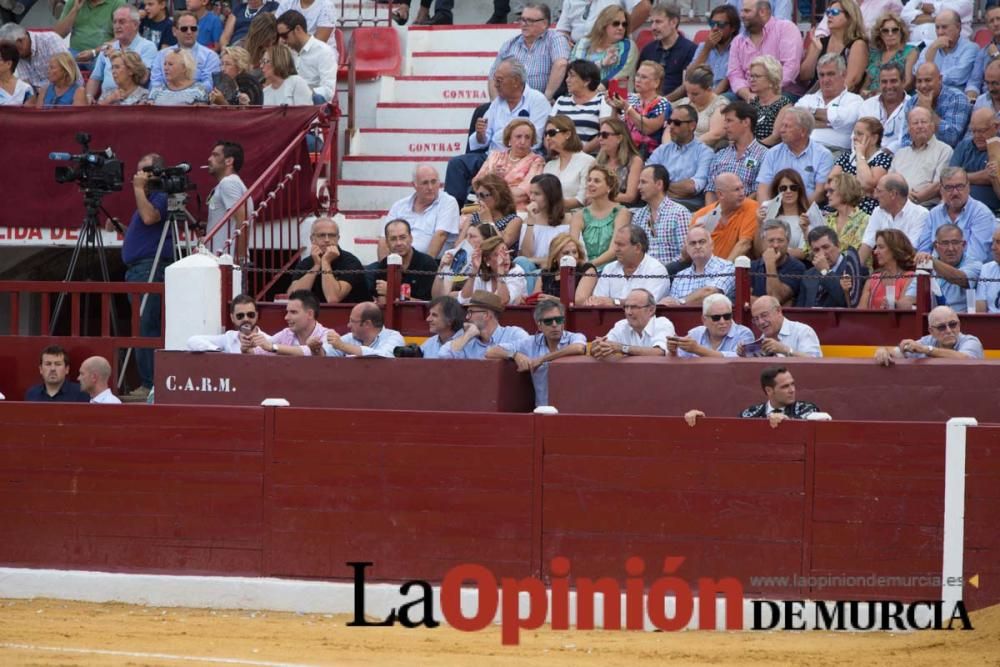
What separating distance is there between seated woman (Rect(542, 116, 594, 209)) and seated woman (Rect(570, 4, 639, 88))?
1344 millimetres

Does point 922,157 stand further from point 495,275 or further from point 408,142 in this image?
point 408,142

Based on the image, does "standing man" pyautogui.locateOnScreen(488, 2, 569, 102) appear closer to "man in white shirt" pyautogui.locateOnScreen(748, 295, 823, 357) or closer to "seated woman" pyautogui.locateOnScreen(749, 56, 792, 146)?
"seated woman" pyautogui.locateOnScreen(749, 56, 792, 146)

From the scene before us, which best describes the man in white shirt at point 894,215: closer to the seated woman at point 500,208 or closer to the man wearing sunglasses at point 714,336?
the man wearing sunglasses at point 714,336

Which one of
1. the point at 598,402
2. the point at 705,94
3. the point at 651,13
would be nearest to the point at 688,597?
the point at 598,402

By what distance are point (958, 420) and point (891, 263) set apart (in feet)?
5.13

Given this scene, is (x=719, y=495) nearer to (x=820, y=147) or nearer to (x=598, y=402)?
(x=598, y=402)

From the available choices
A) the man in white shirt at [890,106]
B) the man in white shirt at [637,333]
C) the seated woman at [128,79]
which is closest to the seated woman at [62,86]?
the seated woman at [128,79]

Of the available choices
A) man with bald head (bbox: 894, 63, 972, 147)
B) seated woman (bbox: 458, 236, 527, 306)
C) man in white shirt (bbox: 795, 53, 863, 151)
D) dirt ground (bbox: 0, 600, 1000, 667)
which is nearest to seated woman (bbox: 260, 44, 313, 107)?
seated woman (bbox: 458, 236, 527, 306)

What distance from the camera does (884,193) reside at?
1089cm

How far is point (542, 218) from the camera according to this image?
11625 mm

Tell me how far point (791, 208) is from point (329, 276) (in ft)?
9.10

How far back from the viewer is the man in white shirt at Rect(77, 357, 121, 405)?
11.1 meters

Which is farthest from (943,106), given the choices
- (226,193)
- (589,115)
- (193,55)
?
(193,55)

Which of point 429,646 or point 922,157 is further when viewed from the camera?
point 922,157
